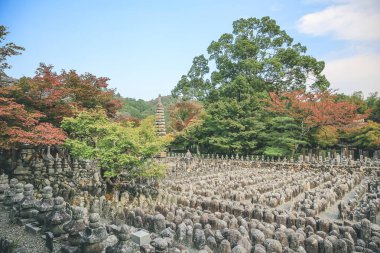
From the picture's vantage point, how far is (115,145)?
933 centimetres

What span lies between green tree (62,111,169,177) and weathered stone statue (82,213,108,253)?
542cm

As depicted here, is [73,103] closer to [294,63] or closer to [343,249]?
[343,249]

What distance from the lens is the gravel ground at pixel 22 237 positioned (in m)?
4.07

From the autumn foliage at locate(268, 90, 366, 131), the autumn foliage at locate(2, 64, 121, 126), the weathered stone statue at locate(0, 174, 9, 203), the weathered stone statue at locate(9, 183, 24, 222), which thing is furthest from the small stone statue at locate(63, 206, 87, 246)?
the autumn foliage at locate(268, 90, 366, 131)

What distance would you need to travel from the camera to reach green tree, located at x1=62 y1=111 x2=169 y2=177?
30.0ft

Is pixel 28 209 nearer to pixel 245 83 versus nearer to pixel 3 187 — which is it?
pixel 3 187

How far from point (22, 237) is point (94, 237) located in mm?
1937

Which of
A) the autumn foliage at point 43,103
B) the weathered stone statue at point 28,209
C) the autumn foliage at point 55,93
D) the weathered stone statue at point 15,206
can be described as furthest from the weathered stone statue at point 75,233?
the autumn foliage at point 55,93

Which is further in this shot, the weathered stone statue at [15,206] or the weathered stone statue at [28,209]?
the weathered stone statue at [15,206]

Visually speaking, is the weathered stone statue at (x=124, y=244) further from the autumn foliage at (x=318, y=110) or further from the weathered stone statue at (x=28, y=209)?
the autumn foliage at (x=318, y=110)

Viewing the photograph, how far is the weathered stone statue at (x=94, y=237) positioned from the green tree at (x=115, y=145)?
542 centimetres

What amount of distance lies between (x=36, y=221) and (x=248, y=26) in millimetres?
29604

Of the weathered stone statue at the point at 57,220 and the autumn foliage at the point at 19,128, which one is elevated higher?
the autumn foliage at the point at 19,128

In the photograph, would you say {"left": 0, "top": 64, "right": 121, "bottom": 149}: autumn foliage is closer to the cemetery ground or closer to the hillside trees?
the cemetery ground
